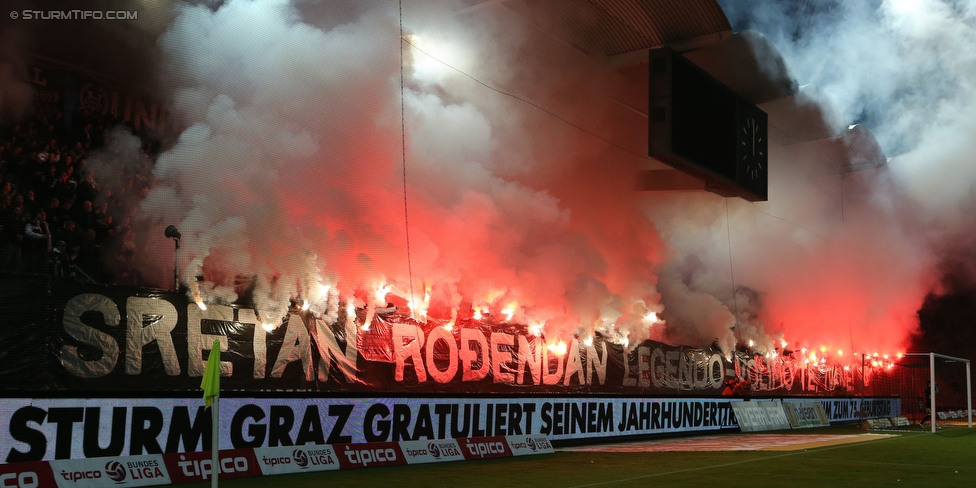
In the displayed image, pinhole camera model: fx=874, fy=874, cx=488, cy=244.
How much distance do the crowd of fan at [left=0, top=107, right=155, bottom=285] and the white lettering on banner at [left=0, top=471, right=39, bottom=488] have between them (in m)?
2.71

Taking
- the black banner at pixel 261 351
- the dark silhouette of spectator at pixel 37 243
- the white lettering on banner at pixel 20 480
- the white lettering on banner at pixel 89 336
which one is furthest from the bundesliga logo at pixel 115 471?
the dark silhouette of spectator at pixel 37 243

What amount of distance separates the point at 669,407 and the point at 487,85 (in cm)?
839

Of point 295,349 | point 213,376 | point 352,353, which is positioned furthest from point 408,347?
point 213,376

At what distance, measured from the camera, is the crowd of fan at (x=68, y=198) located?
10.9 m

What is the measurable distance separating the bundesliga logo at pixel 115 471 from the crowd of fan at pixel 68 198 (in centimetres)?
274

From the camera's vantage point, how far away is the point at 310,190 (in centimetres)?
1455

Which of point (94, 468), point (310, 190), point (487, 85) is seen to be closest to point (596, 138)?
point (487, 85)

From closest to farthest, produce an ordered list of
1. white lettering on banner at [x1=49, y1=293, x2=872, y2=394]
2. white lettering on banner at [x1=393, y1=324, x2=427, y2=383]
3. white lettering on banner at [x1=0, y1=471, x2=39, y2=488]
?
white lettering on banner at [x1=0, y1=471, x2=39, y2=488] < white lettering on banner at [x1=49, y1=293, x2=872, y2=394] < white lettering on banner at [x1=393, y1=324, x2=427, y2=383]

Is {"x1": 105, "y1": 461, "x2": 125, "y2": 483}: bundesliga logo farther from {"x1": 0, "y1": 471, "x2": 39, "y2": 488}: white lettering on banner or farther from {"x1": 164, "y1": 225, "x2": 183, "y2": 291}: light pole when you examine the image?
{"x1": 164, "y1": 225, "x2": 183, "y2": 291}: light pole

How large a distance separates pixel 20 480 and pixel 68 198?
428 cm

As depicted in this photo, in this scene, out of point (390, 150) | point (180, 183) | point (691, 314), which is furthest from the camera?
point (691, 314)

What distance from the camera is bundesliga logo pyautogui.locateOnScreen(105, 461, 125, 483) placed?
949 cm

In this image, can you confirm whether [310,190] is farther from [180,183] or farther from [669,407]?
[669,407]

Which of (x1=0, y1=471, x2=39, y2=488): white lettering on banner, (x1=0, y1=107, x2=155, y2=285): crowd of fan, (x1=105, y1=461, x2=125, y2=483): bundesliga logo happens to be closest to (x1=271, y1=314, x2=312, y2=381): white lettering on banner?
(x1=0, y1=107, x2=155, y2=285): crowd of fan
